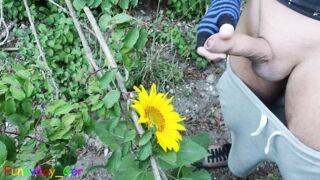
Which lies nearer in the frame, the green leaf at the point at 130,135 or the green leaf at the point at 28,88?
the green leaf at the point at 130,135

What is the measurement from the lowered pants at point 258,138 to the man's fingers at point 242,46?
0.21 meters

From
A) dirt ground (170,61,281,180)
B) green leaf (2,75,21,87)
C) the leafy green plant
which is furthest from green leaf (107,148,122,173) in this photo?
the leafy green plant

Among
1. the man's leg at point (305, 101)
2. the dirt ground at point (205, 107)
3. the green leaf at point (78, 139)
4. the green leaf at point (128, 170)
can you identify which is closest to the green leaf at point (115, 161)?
the green leaf at point (128, 170)

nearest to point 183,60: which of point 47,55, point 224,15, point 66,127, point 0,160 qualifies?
point 47,55

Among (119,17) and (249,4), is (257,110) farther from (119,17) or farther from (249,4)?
(119,17)

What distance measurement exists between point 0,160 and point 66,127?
0.17 m

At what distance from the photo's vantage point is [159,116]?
83 centimetres

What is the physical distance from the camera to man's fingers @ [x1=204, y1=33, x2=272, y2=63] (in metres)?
0.90

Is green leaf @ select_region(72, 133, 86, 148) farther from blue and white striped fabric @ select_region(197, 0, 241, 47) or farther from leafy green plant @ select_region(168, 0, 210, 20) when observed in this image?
leafy green plant @ select_region(168, 0, 210, 20)

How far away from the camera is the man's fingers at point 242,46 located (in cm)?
90

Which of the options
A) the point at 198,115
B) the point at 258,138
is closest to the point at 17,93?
the point at 258,138

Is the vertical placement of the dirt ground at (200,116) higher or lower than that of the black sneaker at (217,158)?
higher

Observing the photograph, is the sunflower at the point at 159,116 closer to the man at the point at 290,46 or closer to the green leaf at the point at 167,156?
the green leaf at the point at 167,156

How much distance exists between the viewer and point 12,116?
3.10ft
